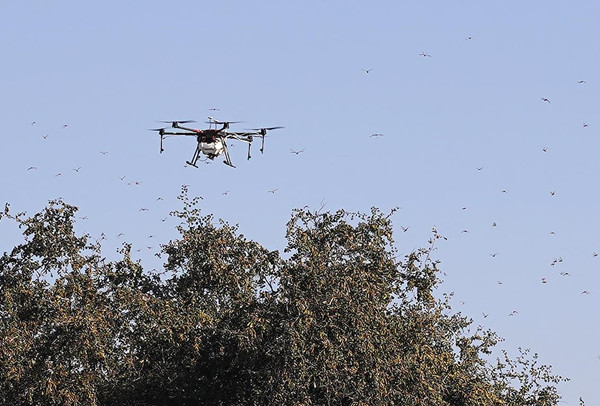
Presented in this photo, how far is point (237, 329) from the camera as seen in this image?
38.2m

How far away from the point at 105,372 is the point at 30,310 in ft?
12.0

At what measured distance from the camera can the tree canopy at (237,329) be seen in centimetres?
3578

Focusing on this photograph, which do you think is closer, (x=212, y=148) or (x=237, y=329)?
(x=237, y=329)

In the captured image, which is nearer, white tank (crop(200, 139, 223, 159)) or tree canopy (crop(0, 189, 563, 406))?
tree canopy (crop(0, 189, 563, 406))

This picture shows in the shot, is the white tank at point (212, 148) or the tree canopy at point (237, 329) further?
the white tank at point (212, 148)

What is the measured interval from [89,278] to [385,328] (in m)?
9.81

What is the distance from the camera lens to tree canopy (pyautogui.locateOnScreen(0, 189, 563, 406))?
117ft

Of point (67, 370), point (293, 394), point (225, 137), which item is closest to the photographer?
point (293, 394)

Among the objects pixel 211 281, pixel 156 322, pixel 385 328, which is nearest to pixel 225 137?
pixel 211 281

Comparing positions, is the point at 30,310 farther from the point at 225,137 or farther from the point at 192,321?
the point at 225,137

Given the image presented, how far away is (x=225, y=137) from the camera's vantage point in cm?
5397

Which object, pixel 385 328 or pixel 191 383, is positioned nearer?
pixel 385 328

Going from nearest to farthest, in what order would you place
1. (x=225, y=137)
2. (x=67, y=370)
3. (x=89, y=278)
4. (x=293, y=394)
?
(x=293, y=394) → (x=67, y=370) → (x=89, y=278) → (x=225, y=137)

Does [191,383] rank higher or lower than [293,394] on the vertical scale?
lower
